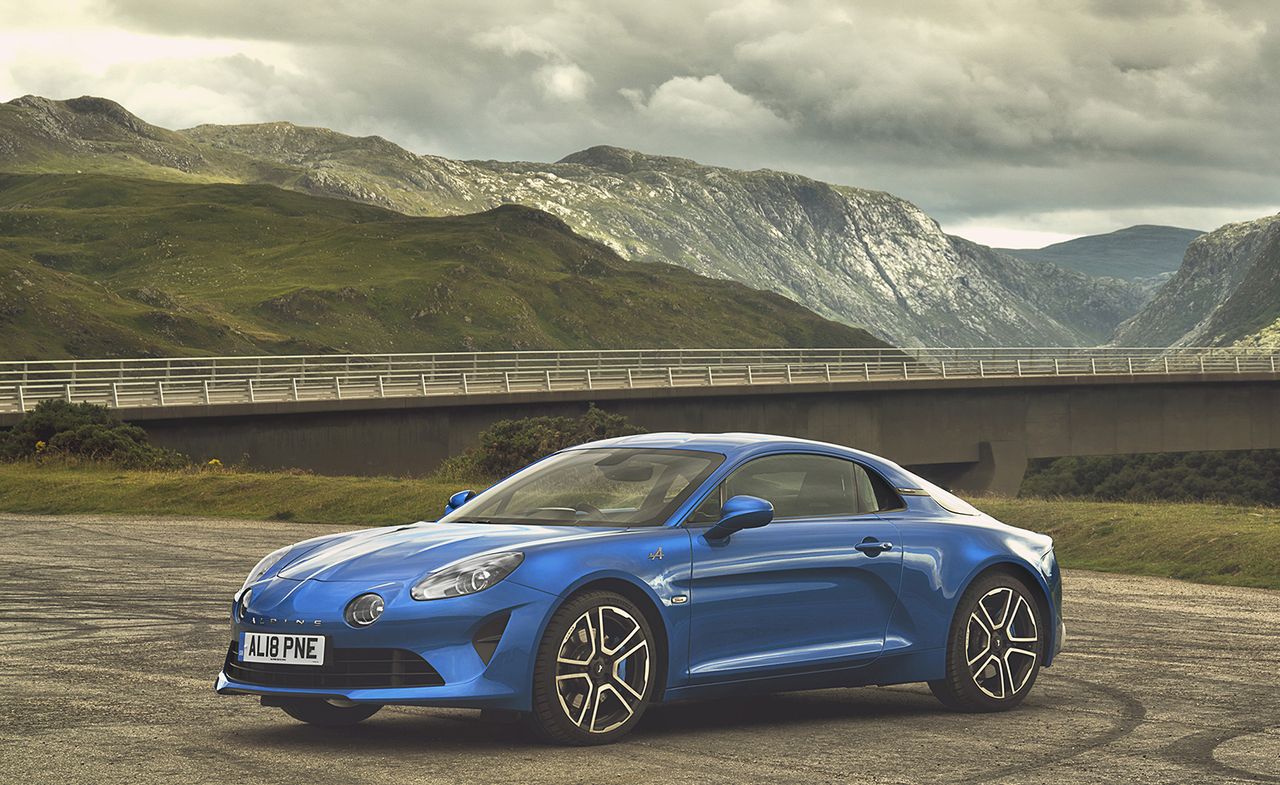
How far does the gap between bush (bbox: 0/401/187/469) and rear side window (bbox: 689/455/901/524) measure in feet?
93.8

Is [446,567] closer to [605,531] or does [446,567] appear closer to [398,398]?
[605,531]

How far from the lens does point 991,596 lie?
877 centimetres

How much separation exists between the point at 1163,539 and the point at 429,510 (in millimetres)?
11414

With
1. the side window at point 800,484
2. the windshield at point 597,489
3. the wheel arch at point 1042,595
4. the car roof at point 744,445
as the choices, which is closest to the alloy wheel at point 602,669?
the windshield at point 597,489

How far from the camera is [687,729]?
795 cm

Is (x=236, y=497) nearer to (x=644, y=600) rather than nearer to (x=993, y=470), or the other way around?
(x=644, y=600)

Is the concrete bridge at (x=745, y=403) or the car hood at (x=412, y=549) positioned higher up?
the concrete bridge at (x=745, y=403)

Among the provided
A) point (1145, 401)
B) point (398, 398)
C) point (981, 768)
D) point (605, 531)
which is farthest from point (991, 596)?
point (1145, 401)

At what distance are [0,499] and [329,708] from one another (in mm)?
22295

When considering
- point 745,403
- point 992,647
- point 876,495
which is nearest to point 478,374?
point 745,403

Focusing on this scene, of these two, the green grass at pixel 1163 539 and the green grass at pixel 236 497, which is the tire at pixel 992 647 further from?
the green grass at pixel 236 497

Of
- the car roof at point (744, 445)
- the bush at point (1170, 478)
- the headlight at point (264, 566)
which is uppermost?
the car roof at point (744, 445)

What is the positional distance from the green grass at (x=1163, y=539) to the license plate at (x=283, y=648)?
41.7 ft

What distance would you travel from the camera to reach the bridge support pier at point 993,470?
6353 cm
